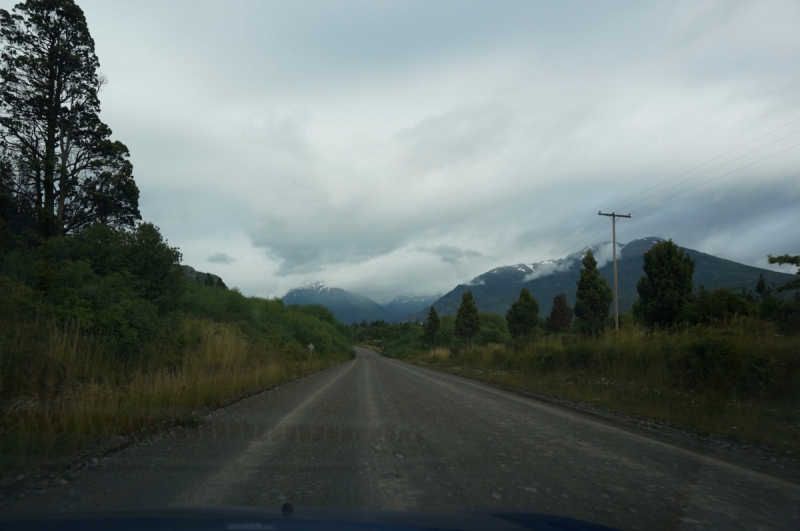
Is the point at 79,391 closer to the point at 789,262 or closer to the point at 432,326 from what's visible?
the point at 789,262

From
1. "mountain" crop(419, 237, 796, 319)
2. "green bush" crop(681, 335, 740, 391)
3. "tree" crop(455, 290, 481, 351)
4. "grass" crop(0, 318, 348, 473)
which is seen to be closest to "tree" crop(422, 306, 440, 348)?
"mountain" crop(419, 237, 796, 319)

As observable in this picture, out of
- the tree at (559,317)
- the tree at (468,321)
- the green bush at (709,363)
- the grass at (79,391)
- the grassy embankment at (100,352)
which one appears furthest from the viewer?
the tree at (559,317)

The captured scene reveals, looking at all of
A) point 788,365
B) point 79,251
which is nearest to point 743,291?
point 788,365

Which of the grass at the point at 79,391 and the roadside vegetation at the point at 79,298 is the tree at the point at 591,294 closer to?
the roadside vegetation at the point at 79,298

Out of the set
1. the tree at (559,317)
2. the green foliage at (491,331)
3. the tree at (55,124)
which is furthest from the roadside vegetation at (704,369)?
the tree at (559,317)

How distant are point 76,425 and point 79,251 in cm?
1147

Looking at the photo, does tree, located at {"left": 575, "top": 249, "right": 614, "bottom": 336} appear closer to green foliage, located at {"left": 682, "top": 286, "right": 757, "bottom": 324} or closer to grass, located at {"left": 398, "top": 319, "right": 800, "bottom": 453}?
green foliage, located at {"left": 682, "top": 286, "right": 757, "bottom": 324}

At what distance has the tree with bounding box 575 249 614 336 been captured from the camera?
124 feet

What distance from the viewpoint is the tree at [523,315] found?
5394 cm

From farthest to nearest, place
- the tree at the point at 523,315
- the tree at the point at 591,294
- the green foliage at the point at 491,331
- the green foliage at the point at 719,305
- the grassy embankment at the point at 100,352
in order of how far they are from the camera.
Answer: the green foliage at the point at 491,331 → the tree at the point at 523,315 → the tree at the point at 591,294 → the green foliage at the point at 719,305 → the grassy embankment at the point at 100,352

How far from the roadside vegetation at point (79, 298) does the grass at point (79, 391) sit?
0.11ft

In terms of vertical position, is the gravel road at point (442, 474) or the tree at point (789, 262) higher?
the tree at point (789, 262)

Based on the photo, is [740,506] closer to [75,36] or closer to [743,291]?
[743,291]

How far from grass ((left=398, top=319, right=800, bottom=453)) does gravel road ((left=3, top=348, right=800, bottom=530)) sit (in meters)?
2.14
